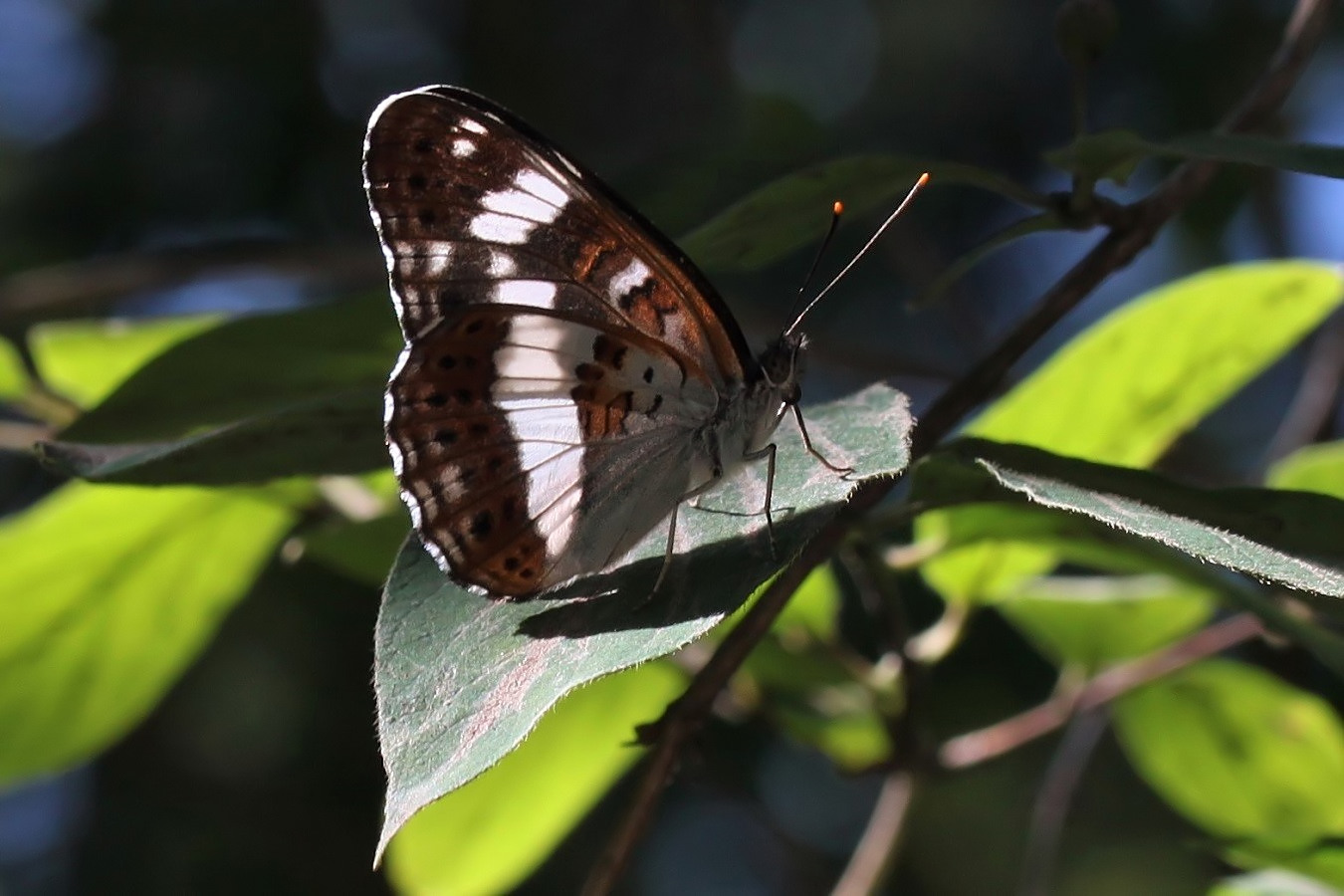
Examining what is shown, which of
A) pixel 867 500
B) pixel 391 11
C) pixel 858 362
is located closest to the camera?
pixel 867 500

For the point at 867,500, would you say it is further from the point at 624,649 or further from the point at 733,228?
the point at 624,649

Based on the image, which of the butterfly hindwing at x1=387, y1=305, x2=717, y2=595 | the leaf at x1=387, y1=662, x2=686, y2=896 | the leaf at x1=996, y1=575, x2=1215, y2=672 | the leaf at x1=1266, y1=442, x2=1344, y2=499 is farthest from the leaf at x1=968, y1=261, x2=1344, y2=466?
the leaf at x1=387, y1=662, x2=686, y2=896

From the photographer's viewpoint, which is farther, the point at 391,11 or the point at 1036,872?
the point at 391,11

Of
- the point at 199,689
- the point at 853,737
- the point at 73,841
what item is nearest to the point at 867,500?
the point at 853,737

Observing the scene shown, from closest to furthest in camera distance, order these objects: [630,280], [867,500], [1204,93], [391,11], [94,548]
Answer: [867,500] < [630,280] < [94,548] < [1204,93] < [391,11]

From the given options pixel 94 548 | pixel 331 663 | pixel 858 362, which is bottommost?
pixel 331 663

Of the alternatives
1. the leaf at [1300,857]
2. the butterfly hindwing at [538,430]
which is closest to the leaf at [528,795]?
the butterfly hindwing at [538,430]
